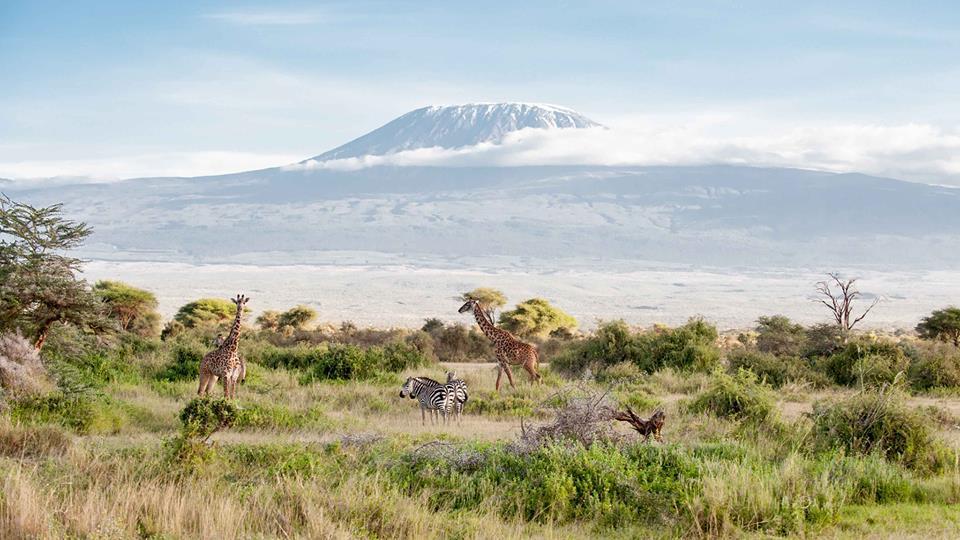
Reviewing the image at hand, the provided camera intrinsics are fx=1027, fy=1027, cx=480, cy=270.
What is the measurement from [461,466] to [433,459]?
0.28 m

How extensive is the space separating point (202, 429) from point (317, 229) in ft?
617

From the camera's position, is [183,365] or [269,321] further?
[269,321]

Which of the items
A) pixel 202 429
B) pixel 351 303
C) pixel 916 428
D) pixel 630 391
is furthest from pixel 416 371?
pixel 351 303

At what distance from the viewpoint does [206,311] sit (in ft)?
138

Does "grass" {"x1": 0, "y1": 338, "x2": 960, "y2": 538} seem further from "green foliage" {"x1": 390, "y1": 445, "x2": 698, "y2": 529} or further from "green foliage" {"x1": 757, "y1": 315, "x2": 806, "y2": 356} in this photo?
"green foliage" {"x1": 757, "y1": 315, "x2": 806, "y2": 356}

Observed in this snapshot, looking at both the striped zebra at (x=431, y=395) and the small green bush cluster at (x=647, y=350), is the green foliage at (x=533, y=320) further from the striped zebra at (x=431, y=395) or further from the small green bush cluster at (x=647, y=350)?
the striped zebra at (x=431, y=395)

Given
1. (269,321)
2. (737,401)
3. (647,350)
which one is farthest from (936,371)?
(269,321)

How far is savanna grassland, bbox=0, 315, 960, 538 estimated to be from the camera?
299 inches

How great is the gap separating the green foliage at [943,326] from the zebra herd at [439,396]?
22.1 meters

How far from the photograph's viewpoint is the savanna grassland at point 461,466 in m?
7.60

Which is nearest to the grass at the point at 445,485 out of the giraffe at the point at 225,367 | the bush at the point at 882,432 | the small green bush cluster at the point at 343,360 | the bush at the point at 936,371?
the bush at the point at 882,432

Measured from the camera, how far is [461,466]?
9.44 metres

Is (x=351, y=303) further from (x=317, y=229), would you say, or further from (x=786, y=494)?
(x=317, y=229)

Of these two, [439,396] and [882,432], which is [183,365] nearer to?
[439,396]
